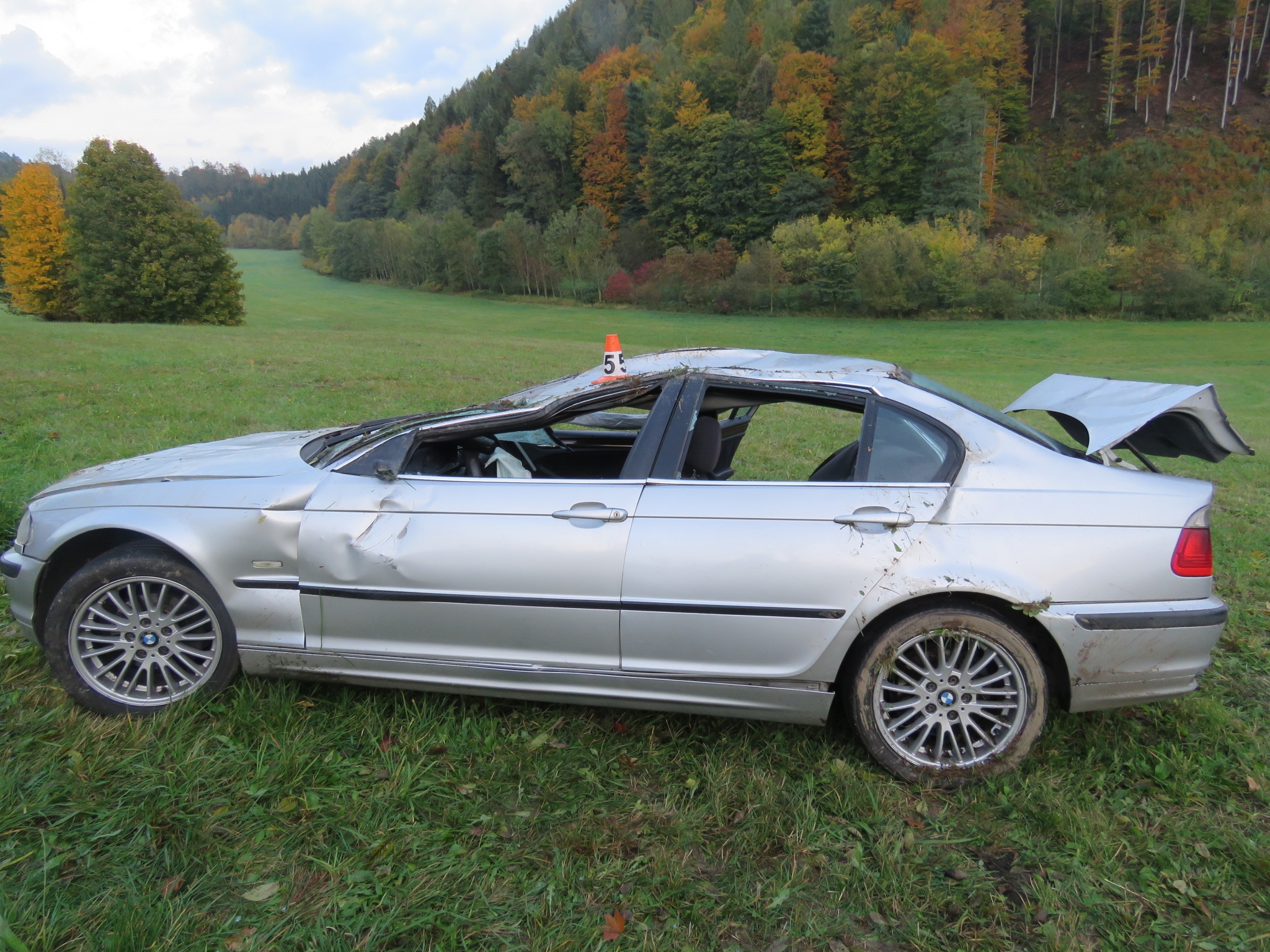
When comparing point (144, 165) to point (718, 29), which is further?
point (718, 29)

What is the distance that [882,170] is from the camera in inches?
2414

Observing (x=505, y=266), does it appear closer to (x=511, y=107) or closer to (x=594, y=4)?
(x=511, y=107)

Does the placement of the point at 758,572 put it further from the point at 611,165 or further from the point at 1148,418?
the point at 611,165

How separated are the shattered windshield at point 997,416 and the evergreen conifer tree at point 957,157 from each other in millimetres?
59360

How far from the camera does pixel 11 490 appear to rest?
5746 millimetres

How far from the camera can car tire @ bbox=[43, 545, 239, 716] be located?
317cm

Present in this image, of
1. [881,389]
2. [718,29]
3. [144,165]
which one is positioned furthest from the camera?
[718,29]

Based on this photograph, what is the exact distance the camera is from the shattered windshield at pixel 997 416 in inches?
119

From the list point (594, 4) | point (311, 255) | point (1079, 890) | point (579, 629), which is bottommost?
point (1079, 890)

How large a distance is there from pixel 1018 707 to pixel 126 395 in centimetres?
1208

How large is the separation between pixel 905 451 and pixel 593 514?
1.22 meters

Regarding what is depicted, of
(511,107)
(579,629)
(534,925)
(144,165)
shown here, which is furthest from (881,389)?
(511,107)

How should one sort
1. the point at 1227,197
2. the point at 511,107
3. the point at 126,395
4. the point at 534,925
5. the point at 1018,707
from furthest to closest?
1. the point at 511,107
2. the point at 1227,197
3. the point at 126,395
4. the point at 1018,707
5. the point at 534,925

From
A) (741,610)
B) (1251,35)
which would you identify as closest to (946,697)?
(741,610)
